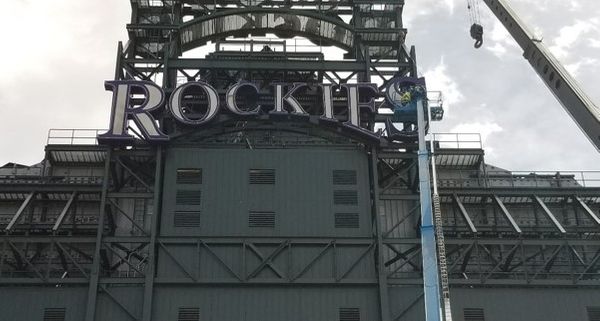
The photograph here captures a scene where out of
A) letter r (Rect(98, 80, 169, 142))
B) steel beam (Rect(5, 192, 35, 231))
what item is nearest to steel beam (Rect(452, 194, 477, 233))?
letter r (Rect(98, 80, 169, 142))

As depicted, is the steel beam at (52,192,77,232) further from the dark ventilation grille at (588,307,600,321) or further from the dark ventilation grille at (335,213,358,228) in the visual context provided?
the dark ventilation grille at (588,307,600,321)

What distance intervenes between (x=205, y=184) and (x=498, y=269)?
2171 cm

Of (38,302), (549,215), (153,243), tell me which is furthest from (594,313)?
(38,302)

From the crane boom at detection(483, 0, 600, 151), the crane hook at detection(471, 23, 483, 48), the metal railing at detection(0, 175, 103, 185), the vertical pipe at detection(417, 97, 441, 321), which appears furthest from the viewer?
the crane hook at detection(471, 23, 483, 48)

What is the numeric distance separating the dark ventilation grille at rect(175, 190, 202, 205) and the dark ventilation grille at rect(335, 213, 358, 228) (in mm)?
Answer: 9303

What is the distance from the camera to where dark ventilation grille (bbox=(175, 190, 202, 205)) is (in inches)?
1858

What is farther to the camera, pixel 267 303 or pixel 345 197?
pixel 345 197

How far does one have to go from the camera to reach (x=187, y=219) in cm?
4675

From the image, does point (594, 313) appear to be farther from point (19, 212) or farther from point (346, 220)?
point (19, 212)

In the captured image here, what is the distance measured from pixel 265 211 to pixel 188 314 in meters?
8.28

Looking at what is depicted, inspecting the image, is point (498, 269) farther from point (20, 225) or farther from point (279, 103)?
point (20, 225)

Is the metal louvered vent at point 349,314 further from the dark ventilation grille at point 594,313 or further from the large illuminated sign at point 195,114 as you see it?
the dark ventilation grille at point 594,313

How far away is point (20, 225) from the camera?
50.1 meters

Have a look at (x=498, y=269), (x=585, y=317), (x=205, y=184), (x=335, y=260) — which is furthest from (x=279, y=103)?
(x=585, y=317)
